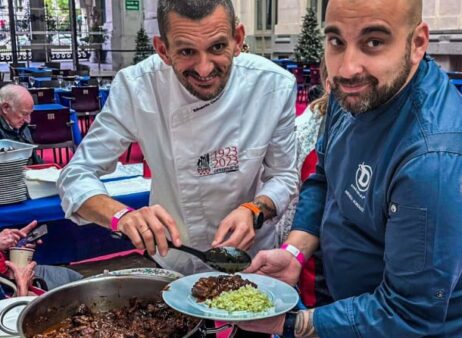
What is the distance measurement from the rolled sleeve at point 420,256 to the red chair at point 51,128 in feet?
15.0

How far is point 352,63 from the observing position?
823mm

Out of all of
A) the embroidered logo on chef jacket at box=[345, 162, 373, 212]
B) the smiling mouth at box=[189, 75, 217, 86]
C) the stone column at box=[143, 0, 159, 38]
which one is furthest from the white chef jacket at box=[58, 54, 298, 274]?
the stone column at box=[143, 0, 159, 38]

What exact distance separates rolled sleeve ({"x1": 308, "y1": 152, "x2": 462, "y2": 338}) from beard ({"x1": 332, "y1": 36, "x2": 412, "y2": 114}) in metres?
0.12

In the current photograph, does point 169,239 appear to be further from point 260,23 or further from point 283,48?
point 260,23

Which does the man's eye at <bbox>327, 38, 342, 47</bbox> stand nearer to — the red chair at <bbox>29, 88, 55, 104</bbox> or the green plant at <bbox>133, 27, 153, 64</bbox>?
the red chair at <bbox>29, 88, 55, 104</bbox>

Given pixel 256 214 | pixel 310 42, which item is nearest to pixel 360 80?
pixel 256 214

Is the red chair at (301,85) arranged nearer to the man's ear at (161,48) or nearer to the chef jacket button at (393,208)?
the man's ear at (161,48)

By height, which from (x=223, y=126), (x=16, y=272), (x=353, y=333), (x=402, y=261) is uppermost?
(x=223, y=126)

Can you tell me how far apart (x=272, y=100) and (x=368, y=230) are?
0.59m

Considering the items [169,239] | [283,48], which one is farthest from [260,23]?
[169,239]

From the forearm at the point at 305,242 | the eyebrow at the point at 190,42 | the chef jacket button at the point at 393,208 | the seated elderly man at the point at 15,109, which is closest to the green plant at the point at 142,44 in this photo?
the seated elderly man at the point at 15,109

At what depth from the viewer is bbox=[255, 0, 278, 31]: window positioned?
1465 cm

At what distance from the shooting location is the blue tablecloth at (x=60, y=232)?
2.29 metres

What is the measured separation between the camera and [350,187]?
956 mm
